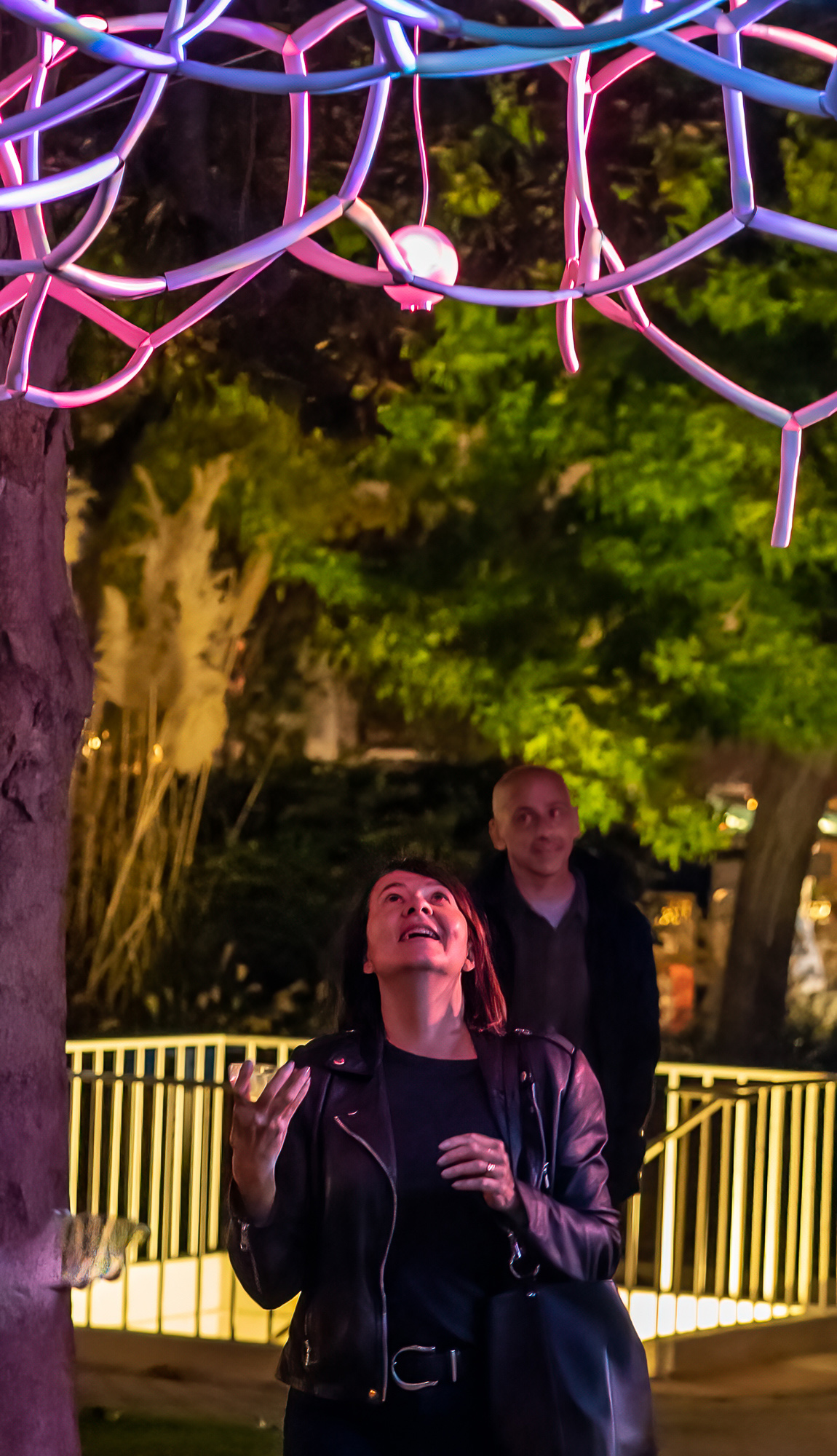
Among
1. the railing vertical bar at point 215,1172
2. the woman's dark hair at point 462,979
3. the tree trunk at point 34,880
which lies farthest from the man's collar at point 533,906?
the railing vertical bar at point 215,1172

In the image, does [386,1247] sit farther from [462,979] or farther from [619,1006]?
[619,1006]

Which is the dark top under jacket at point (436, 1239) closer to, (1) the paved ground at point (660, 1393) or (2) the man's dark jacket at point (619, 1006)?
(2) the man's dark jacket at point (619, 1006)

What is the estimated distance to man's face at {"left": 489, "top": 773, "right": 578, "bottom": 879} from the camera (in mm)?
3164

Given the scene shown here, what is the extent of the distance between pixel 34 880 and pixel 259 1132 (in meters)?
1.48

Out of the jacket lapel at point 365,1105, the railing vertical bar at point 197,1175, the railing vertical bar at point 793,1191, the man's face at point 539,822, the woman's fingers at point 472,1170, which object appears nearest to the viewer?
the woman's fingers at point 472,1170

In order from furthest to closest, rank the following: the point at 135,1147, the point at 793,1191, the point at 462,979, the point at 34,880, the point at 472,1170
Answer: the point at 793,1191 < the point at 135,1147 < the point at 34,880 < the point at 462,979 < the point at 472,1170

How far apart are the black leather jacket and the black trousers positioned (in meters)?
0.04

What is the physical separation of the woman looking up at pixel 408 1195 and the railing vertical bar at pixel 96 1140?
3.31 meters

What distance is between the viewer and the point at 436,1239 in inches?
68.9

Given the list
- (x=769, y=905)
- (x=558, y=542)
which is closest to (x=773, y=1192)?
(x=769, y=905)

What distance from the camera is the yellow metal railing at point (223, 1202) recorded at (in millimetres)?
5184

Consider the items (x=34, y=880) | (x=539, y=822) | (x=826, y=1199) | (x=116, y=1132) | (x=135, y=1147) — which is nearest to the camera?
(x=34, y=880)

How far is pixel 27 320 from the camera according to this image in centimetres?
164

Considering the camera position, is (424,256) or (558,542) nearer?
(424,256)
